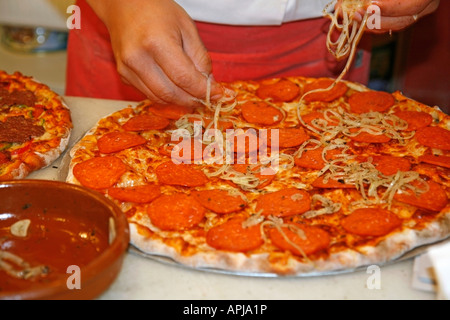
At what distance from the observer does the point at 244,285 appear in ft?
7.22

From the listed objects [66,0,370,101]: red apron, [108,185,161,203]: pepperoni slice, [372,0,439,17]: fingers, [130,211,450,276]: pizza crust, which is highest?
[372,0,439,17]: fingers

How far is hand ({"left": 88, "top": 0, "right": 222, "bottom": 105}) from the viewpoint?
104 inches

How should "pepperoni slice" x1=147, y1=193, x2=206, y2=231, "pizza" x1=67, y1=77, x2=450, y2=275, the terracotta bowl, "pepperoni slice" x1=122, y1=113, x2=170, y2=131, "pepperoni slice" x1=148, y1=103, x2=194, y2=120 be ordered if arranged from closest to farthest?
the terracotta bowl
"pizza" x1=67, y1=77, x2=450, y2=275
"pepperoni slice" x1=147, y1=193, x2=206, y2=231
"pepperoni slice" x1=122, y1=113, x2=170, y2=131
"pepperoni slice" x1=148, y1=103, x2=194, y2=120

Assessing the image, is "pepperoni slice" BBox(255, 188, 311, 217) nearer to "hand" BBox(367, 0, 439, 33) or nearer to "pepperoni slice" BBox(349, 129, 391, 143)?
"pepperoni slice" BBox(349, 129, 391, 143)

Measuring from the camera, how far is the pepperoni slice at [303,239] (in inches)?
87.9

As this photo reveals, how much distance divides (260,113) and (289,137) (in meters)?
0.31

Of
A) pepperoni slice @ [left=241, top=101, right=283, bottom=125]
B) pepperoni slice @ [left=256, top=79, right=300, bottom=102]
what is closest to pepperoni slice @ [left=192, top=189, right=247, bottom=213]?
pepperoni slice @ [left=241, top=101, right=283, bottom=125]

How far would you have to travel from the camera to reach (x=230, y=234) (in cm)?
232

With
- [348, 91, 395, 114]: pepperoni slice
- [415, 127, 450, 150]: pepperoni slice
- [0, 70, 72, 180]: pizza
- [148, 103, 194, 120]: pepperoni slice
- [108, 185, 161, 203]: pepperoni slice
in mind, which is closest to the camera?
[108, 185, 161, 203]: pepperoni slice

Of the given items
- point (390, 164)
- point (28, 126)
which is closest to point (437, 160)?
point (390, 164)

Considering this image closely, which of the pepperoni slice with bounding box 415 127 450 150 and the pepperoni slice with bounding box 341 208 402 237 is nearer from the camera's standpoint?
the pepperoni slice with bounding box 341 208 402 237

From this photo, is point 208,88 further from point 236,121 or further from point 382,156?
point 382,156

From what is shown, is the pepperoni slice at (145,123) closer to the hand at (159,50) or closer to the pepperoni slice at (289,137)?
the hand at (159,50)

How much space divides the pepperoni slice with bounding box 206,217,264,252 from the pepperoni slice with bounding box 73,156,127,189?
56cm
